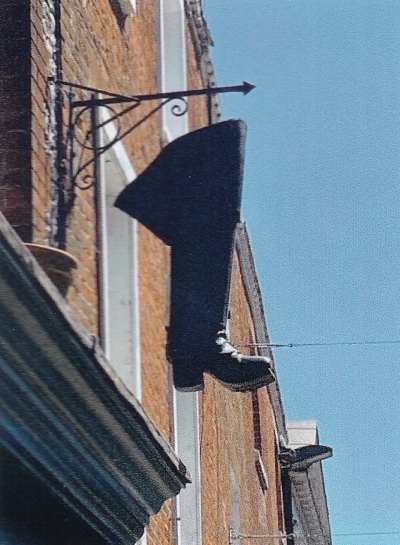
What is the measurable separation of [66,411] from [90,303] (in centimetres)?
204

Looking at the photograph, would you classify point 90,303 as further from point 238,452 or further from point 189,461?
point 238,452

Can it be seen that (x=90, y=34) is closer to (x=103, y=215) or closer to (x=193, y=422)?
(x=103, y=215)

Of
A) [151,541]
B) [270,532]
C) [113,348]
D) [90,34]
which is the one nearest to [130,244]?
[113,348]

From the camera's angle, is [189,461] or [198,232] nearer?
[198,232]

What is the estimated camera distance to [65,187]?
596 centimetres

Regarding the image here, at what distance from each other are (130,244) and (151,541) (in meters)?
1.93

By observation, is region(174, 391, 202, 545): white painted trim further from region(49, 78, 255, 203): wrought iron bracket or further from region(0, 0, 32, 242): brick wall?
region(0, 0, 32, 242): brick wall

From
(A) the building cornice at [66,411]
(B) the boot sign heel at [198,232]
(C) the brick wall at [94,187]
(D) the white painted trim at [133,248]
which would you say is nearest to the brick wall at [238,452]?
(C) the brick wall at [94,187]

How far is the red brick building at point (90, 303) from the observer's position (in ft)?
14.0

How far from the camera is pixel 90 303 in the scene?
21.2 feet

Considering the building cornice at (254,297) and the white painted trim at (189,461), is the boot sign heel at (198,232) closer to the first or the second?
the white painted trim at (189,461)

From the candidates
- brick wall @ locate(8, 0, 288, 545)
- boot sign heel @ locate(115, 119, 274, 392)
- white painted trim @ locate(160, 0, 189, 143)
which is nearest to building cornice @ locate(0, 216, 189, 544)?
boot sign heel @ locate(115, 119, 274, 392)

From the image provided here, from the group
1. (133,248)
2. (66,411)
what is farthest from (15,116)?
(133,248)

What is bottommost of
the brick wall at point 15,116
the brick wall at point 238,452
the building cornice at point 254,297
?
the brick wall at point 238,452
